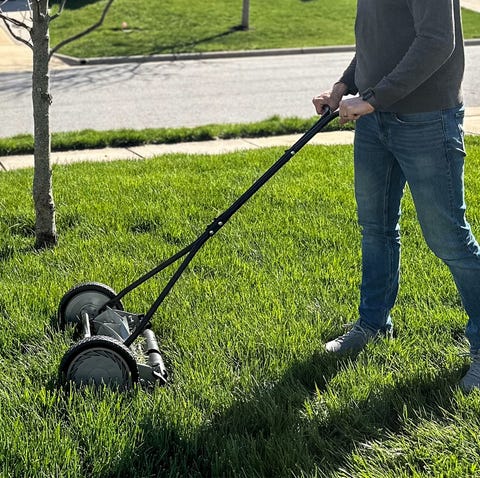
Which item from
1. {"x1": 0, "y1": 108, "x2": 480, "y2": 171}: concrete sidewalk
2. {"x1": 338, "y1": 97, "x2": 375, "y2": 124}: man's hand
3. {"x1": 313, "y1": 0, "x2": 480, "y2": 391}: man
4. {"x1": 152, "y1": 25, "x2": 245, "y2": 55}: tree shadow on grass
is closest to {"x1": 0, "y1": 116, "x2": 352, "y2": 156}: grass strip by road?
{"x1": 0, "y1": 108, "x2": 480, "y2": 171}: concrete sidewalk

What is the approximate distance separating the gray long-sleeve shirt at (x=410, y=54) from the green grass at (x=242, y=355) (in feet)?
3.58

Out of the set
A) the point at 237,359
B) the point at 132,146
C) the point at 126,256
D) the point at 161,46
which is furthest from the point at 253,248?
the point at 161,46

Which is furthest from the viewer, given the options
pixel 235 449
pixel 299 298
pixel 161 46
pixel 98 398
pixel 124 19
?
pixel 124 19

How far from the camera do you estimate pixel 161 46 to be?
16.1 metres

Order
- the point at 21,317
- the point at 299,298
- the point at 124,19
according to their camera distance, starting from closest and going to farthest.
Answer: the point at 21,317, the point at 299,298, the point at 124,19

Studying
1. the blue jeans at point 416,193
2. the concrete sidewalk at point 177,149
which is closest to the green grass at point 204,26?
the concrete sidewalk at point 177,149

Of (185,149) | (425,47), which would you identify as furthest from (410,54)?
(185,149)

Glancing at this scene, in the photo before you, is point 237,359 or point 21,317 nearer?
point 237,359

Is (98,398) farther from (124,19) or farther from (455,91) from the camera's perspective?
(124,19)

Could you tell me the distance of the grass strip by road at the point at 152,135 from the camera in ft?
26.2

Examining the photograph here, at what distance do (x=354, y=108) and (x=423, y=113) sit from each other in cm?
27

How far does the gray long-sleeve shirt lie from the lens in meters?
2.84

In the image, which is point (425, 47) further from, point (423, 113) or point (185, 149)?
point (185, 149)

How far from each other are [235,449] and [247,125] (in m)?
6.36
